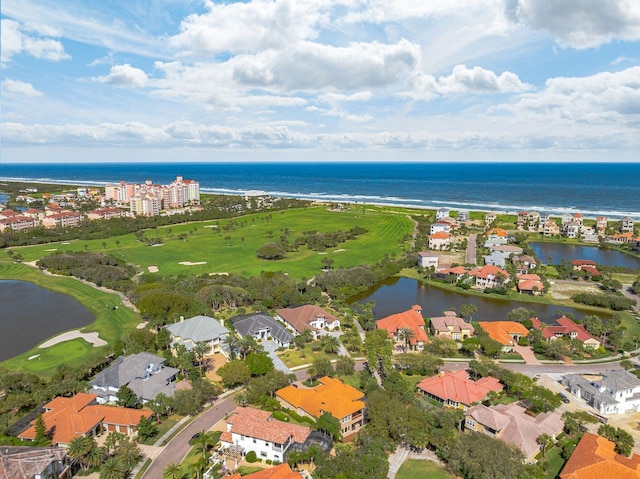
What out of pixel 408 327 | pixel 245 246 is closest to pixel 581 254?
pixel 408 327

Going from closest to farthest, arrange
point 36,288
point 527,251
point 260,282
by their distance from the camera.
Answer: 1. point 260,282
2. point 36,288
3. point 527,251

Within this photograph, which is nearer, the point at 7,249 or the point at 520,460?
the point at 520,460

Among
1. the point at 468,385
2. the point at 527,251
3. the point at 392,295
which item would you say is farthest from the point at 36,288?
the point at 527,251

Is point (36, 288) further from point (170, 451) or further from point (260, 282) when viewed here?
point (170, 451)

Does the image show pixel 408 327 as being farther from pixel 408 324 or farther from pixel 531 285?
pixel 531 285

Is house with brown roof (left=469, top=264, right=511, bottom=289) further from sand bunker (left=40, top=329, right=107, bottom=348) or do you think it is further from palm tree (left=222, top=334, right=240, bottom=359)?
sand bunker (left=40, top=329, right=107, bottom=348)

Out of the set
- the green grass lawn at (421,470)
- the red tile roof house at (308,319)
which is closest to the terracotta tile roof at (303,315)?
the red tile roof house at (308,319)
